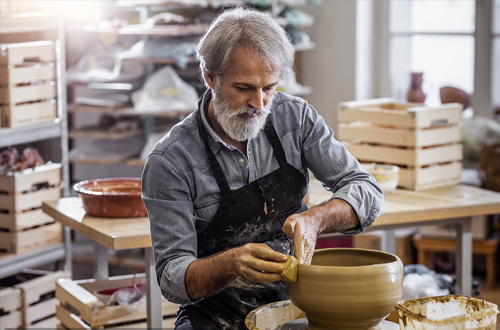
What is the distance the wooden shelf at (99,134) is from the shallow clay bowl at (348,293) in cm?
298

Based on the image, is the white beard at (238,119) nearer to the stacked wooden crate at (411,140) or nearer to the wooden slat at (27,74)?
the stacked wooden crate at (411,140)

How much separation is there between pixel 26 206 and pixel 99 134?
1173 mm

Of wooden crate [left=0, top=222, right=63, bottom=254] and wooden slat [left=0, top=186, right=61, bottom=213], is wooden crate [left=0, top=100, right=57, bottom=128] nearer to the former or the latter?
wooden slat [left=0, top=186, right=61, bottom=213]

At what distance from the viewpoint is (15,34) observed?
361 cm

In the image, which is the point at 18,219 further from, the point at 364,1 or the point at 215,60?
the point at 364,1

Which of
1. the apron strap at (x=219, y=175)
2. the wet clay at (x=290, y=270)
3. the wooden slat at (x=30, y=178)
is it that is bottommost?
the wooden slat at (x=30, y=178)

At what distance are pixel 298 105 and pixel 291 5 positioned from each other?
10.6 feet

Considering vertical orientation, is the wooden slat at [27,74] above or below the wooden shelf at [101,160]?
above

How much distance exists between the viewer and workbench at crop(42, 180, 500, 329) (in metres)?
2.08

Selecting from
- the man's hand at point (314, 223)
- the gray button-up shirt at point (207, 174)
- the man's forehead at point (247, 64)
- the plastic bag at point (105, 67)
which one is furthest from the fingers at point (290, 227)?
the plastic bag at point (105, 67)

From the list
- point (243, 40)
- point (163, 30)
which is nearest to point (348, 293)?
point (243, 40)

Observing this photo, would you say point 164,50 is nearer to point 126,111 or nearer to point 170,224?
point 126,111

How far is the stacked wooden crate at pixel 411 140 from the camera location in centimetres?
269

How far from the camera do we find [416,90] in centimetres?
421
